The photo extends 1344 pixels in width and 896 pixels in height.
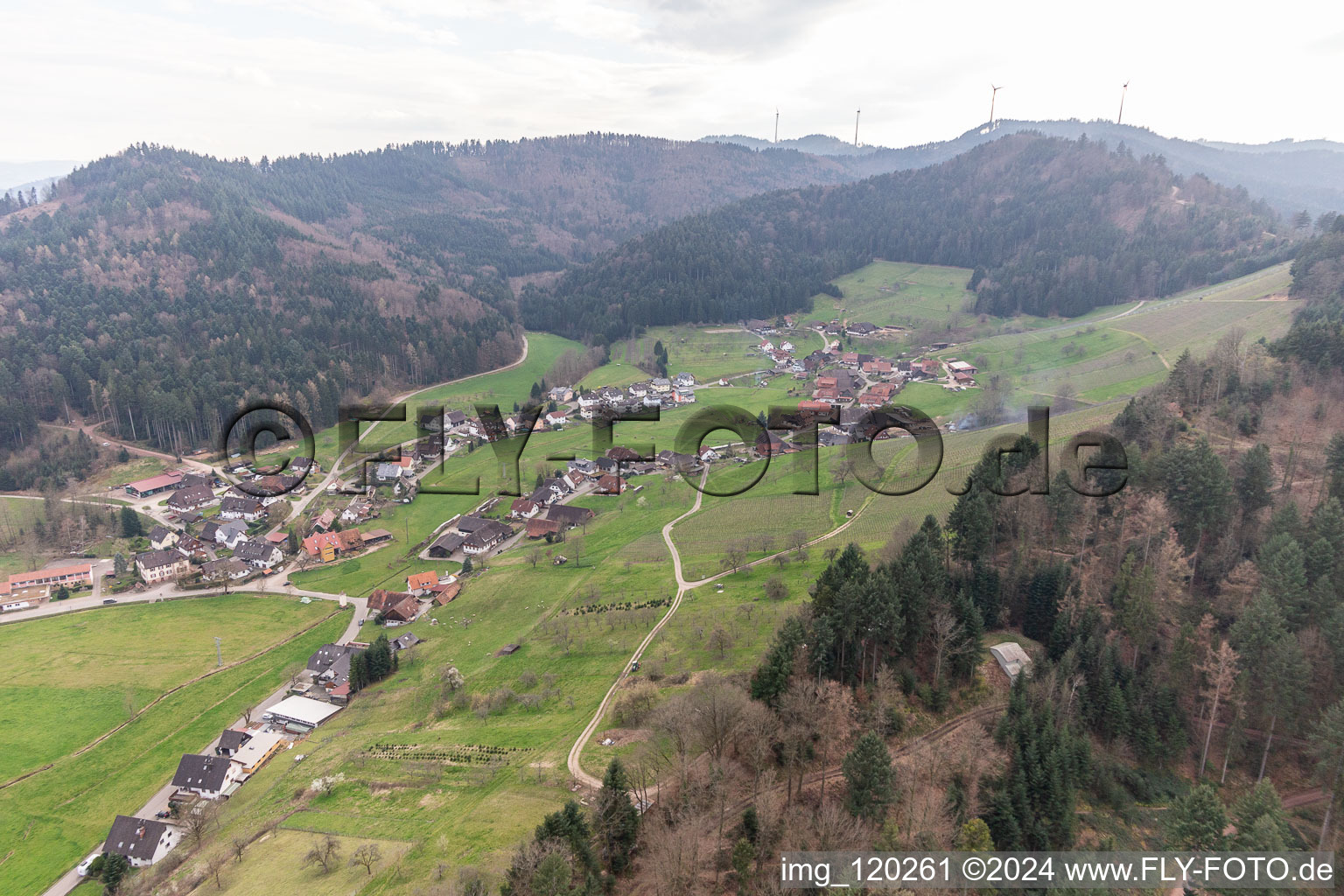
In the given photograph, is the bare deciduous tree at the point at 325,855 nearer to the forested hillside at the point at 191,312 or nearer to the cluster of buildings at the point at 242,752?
the cluster of buildings at the point at 242,752

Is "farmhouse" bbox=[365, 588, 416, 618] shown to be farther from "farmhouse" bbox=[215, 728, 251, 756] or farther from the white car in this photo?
the white car

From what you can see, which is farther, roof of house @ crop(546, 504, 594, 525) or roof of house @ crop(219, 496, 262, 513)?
roof of house @ crop(219, 496, 262, 513)

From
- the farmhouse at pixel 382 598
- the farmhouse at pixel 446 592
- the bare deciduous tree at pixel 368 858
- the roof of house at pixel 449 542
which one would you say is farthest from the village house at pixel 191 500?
the bare deciduous tree at pixel 368 858

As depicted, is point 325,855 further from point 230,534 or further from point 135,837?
point 230,534

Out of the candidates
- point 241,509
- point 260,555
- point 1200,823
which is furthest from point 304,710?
point 1200,823

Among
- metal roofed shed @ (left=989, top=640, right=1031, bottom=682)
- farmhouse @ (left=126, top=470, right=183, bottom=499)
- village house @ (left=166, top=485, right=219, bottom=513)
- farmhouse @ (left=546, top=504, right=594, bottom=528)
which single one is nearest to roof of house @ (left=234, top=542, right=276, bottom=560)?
village house @ (left=166, top=485, right=219, bottom=513)

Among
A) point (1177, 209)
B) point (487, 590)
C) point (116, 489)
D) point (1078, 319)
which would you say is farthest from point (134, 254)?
point (1177, 209)
